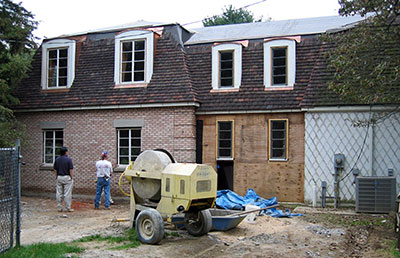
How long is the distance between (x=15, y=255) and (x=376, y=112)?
37.6 feet

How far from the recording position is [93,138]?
17.2m

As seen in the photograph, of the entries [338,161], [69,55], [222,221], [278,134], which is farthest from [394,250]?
[69,55]

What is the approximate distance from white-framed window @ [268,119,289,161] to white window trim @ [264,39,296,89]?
1.36 m

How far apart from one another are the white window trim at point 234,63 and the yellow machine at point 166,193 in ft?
21.3

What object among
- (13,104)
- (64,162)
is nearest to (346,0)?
(64,162)

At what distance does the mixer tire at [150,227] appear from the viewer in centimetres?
909

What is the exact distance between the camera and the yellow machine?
9211mm

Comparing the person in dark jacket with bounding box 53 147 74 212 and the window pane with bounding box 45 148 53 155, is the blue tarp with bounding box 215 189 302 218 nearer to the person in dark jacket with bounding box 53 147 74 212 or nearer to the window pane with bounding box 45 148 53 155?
the person in dark jacket with bounding box 53 147 74 212

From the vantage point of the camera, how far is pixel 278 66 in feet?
51.8

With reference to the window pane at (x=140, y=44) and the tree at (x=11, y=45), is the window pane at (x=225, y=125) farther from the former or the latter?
the tree at (x=11, y=45)

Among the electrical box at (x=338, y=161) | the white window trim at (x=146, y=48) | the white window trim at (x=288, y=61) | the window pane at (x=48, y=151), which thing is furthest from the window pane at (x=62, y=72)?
the electrical box at (x=338, y=161)

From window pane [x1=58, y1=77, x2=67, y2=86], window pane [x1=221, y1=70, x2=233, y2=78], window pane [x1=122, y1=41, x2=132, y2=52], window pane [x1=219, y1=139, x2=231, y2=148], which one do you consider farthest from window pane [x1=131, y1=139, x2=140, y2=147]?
window pane [x1=58, y1=77, x2=67, y2=86]

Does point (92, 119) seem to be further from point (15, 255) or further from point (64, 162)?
Result: point (15, 255)

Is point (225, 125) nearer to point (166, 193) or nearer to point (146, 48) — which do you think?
point (146, 48)
